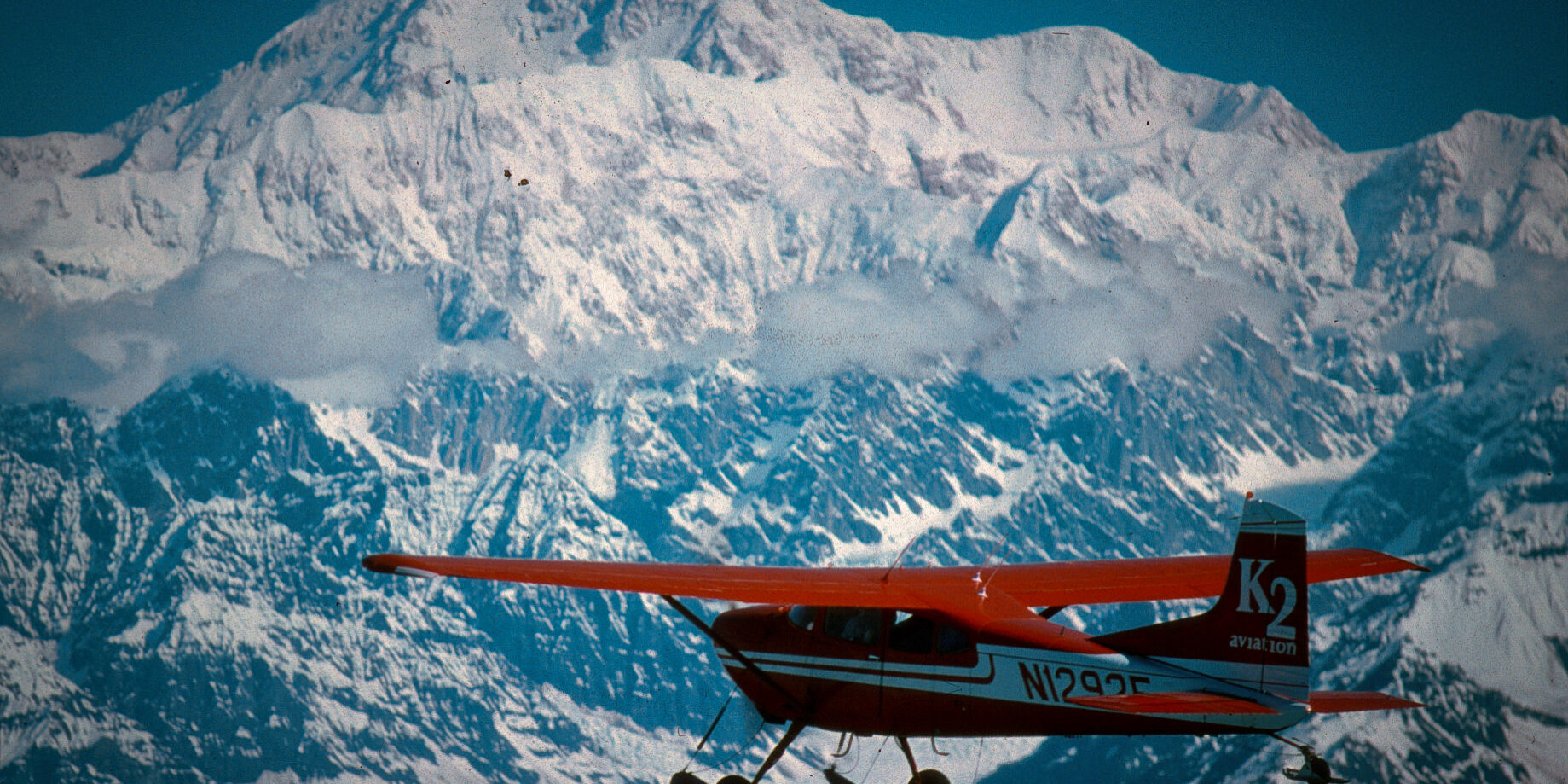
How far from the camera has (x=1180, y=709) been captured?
84.6 feet

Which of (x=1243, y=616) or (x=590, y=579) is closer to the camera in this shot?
(x=1243, y=616)

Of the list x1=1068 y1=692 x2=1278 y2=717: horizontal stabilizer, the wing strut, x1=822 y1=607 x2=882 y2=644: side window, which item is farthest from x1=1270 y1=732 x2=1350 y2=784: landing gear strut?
the wing strut

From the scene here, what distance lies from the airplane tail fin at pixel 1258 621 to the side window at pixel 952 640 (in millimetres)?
3074

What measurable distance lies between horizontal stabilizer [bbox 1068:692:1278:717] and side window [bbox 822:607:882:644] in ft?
16.2

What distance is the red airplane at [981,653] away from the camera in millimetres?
27516

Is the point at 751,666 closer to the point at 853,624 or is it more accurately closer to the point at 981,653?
the point at 853,624

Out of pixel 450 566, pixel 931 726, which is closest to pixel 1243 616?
pixel 931 726

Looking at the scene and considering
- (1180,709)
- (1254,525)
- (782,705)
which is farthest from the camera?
(782,705)

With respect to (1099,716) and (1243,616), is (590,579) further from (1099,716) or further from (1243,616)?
(1243,616)

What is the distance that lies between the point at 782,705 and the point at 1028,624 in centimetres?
616

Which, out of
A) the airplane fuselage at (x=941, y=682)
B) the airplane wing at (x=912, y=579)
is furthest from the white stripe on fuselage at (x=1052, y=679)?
the airplane wing at (x=912, y=579)

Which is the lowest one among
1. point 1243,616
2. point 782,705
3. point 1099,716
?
point 782,705

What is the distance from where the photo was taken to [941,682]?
29.9 meters

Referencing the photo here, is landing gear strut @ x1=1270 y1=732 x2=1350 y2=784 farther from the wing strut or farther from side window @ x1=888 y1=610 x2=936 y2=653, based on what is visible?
the wing strut
